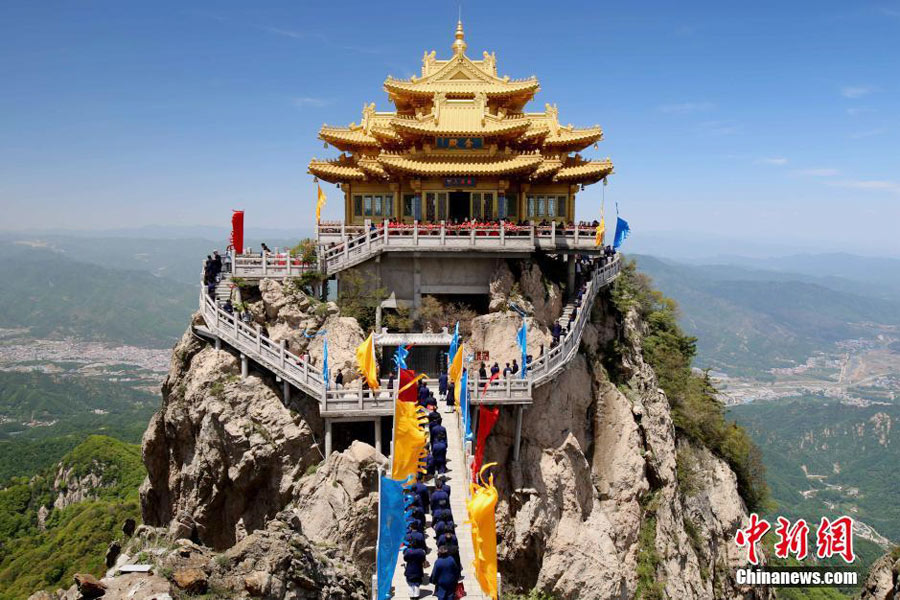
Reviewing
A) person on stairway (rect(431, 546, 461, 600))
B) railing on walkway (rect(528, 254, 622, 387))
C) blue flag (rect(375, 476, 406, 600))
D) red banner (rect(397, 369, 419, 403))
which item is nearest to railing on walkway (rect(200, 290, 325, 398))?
red banner (rect(397, 369, 419, 403))

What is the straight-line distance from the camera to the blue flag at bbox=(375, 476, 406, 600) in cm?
1365

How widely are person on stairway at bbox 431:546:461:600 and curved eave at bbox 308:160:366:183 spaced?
22.4m

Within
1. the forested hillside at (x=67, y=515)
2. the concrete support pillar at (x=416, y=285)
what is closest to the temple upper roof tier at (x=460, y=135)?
the concrete support pillar at (x=416, y=285)

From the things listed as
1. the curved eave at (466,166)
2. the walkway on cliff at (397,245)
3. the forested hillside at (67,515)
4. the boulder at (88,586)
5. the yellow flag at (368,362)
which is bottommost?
the forested hillside at (67,515)

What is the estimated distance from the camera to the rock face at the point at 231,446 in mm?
23516

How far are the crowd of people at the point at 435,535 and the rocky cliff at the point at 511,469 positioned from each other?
4.06 meters

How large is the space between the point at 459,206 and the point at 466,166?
6.95ft

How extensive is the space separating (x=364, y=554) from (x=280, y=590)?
7.94 metres

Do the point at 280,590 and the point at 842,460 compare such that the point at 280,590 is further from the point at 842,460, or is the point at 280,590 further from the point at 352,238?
the point at 842,460

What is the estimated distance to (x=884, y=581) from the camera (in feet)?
95.0

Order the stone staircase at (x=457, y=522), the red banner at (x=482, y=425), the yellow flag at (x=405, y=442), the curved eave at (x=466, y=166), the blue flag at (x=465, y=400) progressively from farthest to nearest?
the curved eave at (x=466, y=166) → the red banner at (x=482, y=425) → the blue flag at (x=465, y=400) → the yellow flag at (x=405, y=442) → the stone staircase at (x=457, y=522)

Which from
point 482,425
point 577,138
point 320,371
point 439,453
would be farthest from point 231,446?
point 577,138

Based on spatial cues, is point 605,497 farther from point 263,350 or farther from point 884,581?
point 263,350
